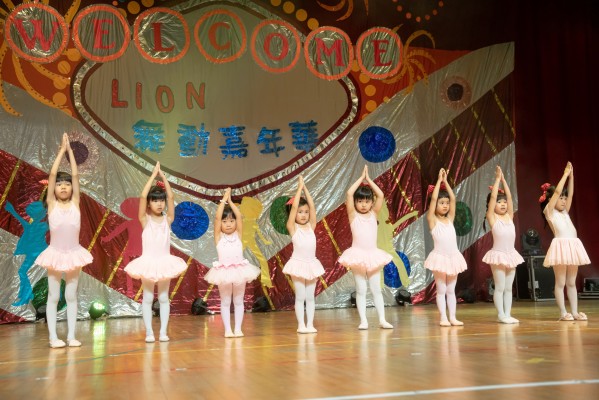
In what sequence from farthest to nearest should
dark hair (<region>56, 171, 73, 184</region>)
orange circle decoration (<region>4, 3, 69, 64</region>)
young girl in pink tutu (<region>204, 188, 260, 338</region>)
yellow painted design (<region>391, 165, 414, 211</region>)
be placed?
1. yellow painted design (<region>391, 165, 414, 211</region>)
2. orange circle decoration (<region>4, 3, 69, 64</region>)
3. young girl in pink tutu (<region>204, 188, 260, 338</region>)
4. dark hair (<region>56, 171, 73, 184</region>)

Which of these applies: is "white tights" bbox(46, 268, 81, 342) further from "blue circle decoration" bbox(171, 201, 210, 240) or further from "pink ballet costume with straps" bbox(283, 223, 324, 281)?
"blue circle decoration" bbox(171, 201, 210, 240)

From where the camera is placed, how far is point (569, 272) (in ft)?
19.4

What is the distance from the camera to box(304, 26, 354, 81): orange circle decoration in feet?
28.2

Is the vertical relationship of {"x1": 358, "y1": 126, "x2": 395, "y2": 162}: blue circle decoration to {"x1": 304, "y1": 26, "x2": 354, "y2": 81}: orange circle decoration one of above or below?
below

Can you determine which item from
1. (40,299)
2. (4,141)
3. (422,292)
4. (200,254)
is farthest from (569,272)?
(4,141)

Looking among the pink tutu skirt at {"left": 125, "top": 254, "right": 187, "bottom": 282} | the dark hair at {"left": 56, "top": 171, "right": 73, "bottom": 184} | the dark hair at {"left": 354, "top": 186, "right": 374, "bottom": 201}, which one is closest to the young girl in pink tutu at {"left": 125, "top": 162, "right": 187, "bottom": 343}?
the pink tutu skirt at {"left": 125, "top": 254, "right": 187, "bottom": 282}

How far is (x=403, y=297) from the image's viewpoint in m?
8.54

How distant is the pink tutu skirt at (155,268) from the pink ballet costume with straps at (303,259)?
2.91 ft

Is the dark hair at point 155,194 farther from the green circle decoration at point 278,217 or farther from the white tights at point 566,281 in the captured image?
the white tights at point 566,281

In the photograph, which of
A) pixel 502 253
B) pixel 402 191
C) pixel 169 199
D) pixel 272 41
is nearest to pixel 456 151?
pixel 402 191

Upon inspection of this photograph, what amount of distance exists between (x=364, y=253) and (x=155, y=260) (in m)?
1.67

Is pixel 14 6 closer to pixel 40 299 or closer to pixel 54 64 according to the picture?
pixel 54 64

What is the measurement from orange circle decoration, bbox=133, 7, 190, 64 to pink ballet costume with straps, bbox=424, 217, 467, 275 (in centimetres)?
398

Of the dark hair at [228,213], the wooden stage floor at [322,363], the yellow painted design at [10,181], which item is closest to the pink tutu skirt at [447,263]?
the wooden stage floor at [322,363]
